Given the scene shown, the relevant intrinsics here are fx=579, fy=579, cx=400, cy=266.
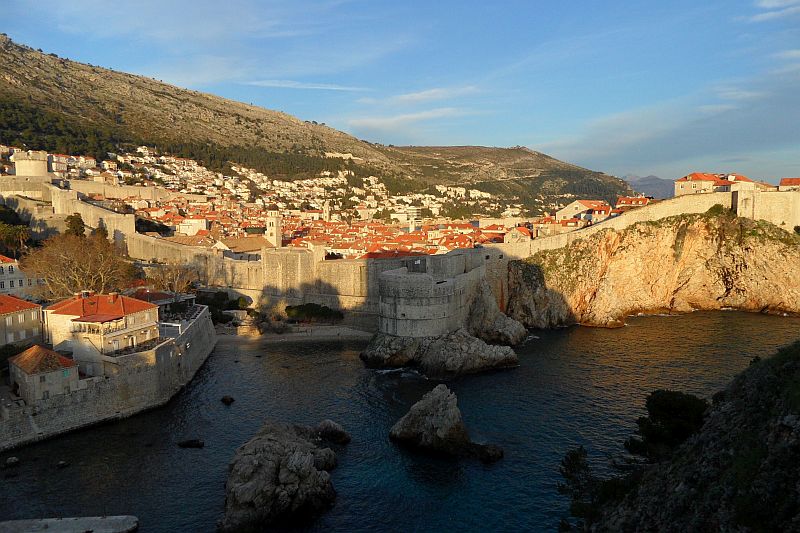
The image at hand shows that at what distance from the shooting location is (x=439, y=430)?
18.7 m

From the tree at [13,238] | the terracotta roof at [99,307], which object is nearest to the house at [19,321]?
the terracotta roof at [99,307]

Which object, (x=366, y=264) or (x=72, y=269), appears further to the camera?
(x=366, y=264)

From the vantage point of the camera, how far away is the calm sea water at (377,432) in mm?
15172

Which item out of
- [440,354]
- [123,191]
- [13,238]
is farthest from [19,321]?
[123,191]

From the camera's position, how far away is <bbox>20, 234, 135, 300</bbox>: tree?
29344 mm

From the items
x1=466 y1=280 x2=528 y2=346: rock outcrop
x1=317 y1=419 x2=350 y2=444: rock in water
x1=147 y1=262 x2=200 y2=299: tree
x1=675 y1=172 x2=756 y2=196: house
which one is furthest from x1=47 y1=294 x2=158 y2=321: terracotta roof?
x1=675 y1=172 x2=756 y2=196: house

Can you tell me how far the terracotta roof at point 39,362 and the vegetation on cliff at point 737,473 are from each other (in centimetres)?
1686

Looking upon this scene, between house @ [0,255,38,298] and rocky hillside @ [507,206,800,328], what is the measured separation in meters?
28.0

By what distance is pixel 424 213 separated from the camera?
294 ft

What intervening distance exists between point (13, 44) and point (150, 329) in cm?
11321

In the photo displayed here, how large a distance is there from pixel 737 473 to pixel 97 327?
68.8 ft

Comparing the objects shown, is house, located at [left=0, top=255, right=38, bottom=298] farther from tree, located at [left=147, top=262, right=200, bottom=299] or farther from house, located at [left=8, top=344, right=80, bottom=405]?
house, located at [left=8, top=344, right=80, bottom=405]

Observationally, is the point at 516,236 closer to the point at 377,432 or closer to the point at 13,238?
the point at 377,432

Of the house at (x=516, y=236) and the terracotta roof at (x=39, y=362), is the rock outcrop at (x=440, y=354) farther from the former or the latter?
the house at (x=516, y=236)
